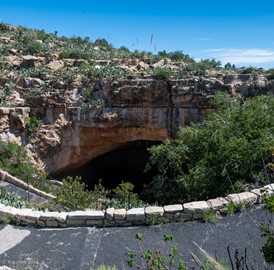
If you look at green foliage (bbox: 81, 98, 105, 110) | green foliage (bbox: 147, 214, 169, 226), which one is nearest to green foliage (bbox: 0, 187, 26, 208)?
green foliage (bbox: 147, 214, 169, 226)

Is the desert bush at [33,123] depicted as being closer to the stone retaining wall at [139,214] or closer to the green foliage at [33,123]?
the green foliage at [33,123]

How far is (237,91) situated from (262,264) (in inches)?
365

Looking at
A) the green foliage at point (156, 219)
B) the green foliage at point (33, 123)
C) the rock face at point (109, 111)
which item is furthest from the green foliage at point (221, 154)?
the green foliage at point (33, 123)

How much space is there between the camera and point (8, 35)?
1903cm

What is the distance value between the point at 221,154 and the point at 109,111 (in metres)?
7.14

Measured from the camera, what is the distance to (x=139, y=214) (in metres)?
6.09

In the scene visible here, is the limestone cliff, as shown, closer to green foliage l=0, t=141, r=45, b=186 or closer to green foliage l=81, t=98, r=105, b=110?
green foliage l=81, t=98, r=105, b=110

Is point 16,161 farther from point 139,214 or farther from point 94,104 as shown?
point 139,214

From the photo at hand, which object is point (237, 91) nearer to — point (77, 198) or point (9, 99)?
point (77, 198)

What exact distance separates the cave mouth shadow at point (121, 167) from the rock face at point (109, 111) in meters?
3.46

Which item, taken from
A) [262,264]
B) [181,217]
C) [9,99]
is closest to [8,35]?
[9,99]

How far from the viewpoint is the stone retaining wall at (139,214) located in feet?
20.0

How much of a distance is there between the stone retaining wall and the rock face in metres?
7.28

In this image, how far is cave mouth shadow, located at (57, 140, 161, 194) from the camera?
1836 centimetres
